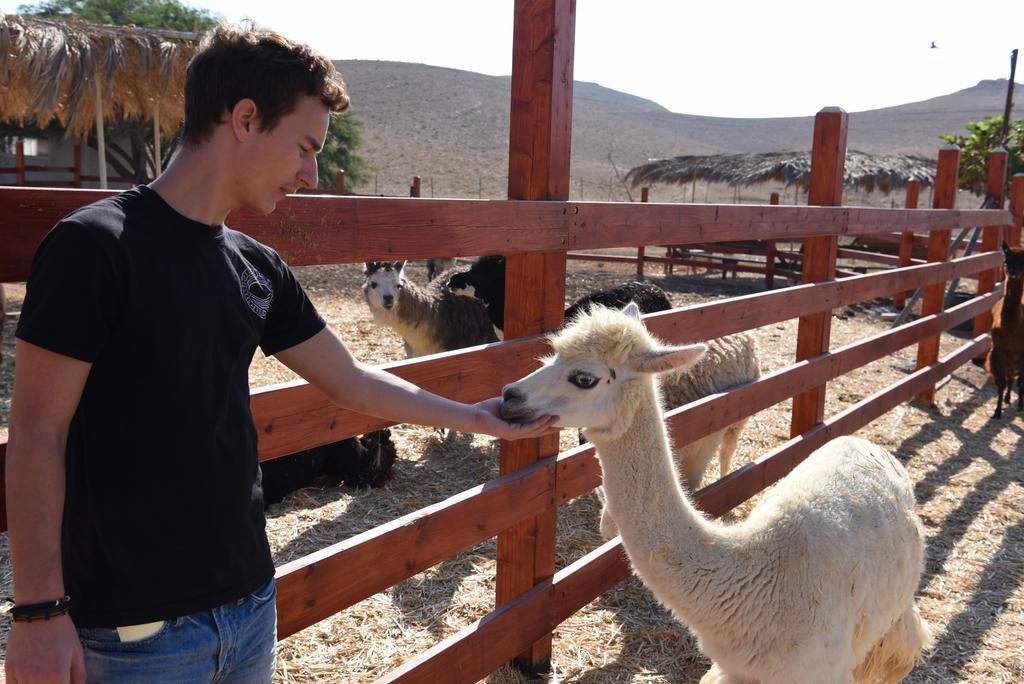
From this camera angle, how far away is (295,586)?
217 cm

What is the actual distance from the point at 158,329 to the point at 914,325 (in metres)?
6.98

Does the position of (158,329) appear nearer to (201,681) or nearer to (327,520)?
(201,681)

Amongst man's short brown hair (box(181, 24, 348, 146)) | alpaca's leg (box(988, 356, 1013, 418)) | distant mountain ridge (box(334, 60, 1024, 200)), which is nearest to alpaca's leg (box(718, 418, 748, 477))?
alpaca's leg (box(988, 356, 1013, 418))

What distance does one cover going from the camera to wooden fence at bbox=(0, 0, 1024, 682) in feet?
7.07

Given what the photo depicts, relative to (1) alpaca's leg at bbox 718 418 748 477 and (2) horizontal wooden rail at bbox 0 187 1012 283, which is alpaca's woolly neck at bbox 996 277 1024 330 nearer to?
(1) alpaca's leg at bbox 718 418 748 477

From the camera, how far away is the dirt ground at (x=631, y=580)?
3.66 metres

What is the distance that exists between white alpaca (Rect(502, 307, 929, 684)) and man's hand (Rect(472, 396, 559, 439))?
0.03m

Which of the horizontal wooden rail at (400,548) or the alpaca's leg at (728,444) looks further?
the alpaca's leg at (728,444)

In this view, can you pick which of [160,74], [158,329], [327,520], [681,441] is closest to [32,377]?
[158,329]

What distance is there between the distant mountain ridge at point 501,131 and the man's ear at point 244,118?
Result: 131 ft

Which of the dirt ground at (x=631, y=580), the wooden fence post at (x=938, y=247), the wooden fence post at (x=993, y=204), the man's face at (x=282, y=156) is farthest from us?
the wooden fence post at (x=993, y=204)

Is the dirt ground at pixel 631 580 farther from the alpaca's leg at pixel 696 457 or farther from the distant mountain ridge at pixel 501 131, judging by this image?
the distant mountain ridge at pixel 501 131

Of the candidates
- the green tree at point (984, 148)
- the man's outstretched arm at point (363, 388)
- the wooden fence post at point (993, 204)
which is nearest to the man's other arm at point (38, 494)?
the man's outstretched arm at point (363, 388)

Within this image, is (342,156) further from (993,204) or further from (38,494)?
(38,494)
